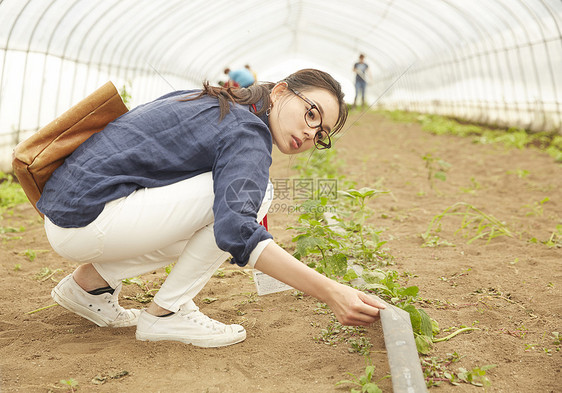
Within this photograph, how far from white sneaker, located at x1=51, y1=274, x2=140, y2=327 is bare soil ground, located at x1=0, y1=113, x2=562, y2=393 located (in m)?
0.06

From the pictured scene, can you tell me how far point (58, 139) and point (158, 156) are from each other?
1.13 feet

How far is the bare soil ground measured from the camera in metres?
1.68

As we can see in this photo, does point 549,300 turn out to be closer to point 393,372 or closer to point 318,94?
point 393,372

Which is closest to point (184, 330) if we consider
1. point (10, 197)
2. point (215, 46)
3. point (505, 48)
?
point (10, 197)

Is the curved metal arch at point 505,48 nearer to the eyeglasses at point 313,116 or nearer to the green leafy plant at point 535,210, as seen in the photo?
the green leafy plant at point 535,210

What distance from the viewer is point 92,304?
6.89 ft

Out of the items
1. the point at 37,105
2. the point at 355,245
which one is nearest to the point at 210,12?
the point at 37,105

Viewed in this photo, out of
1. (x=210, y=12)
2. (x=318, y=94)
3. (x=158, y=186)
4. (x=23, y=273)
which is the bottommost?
(x=23, y=273)

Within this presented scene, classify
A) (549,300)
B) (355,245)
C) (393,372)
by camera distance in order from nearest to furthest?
(393,372)
(549,300)
(355,245)

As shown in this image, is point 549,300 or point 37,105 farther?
point 37,105

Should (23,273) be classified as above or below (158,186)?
below

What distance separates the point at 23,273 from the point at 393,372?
2110mm

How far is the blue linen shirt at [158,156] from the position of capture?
1625mm

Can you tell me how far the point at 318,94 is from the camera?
183 centimetres
